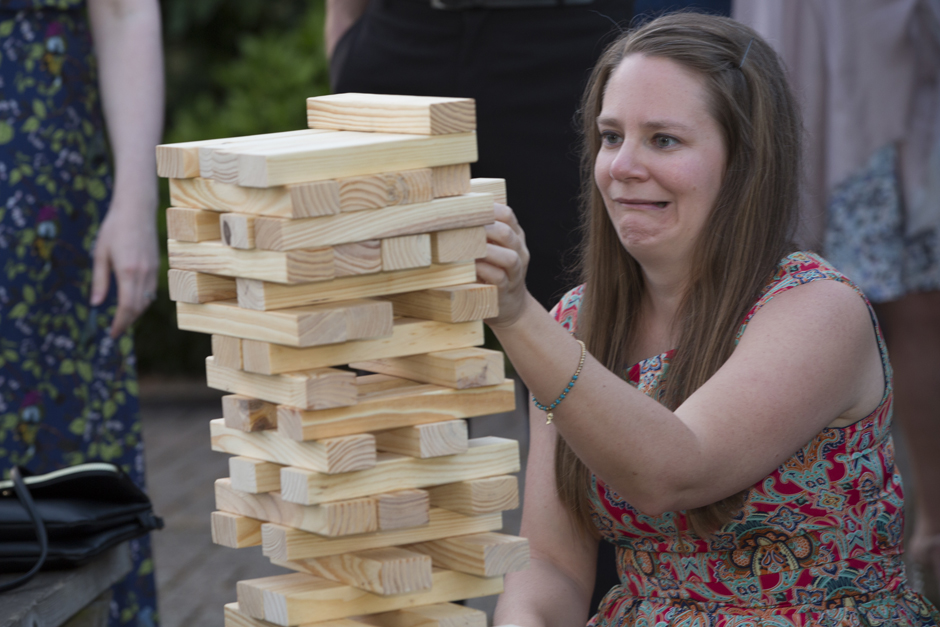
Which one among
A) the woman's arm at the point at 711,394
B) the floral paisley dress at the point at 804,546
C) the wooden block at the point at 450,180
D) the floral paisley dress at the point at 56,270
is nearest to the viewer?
the wooden block at the point at 450,180

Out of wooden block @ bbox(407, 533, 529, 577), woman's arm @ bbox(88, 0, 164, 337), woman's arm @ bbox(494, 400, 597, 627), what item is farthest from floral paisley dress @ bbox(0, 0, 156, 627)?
wooden block @ bbox(407, 533, 529, 577)

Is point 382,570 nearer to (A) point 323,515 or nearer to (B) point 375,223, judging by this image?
(A) point 323,515

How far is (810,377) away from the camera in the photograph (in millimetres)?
1906

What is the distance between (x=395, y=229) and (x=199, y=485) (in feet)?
14.2

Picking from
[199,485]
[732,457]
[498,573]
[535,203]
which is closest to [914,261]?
[535,203]

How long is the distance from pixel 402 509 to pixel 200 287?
389mm

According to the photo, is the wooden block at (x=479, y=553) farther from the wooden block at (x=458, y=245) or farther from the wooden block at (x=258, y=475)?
the wooden block at (x=458, y=245)

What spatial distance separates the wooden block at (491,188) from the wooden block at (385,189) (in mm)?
122

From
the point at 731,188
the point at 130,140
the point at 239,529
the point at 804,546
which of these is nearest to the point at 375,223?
the point at 239,529

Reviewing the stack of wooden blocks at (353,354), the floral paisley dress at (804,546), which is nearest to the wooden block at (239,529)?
the stack of wooden blocks at (353,354)

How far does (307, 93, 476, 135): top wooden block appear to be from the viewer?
1506mm

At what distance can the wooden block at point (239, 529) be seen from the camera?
1649 mm

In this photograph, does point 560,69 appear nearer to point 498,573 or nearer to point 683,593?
point 683,593

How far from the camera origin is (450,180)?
153 cm
